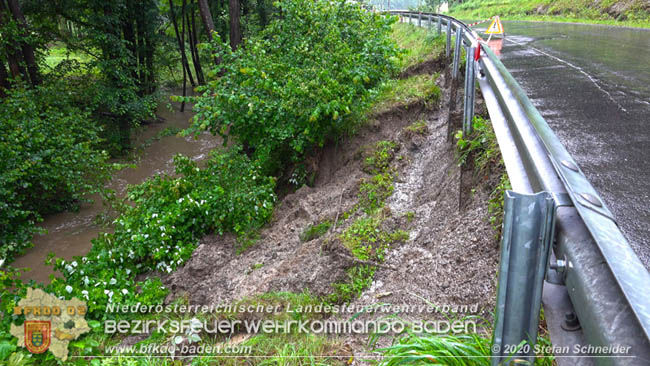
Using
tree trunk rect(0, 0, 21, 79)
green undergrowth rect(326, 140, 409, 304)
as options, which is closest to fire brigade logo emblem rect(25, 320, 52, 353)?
green undergrowth rect(326, 140, 409, 304)

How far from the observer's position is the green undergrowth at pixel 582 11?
1678cm

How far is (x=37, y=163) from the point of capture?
8.50m

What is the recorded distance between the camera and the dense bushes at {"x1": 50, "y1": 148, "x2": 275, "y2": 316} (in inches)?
213

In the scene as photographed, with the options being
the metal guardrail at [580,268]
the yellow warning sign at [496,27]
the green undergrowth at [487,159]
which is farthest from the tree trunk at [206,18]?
the metal guardrail at [580,268]

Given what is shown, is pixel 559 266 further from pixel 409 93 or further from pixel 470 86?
pixel 409 93

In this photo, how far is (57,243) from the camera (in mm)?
8977

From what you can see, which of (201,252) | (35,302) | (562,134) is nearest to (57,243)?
(201,252)

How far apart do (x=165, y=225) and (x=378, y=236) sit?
3.79m

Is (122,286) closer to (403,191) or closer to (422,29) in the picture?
(403,191)

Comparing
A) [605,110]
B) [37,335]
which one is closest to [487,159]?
[605,110]

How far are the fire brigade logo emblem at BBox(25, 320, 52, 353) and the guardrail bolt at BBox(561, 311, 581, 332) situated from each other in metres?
4.32

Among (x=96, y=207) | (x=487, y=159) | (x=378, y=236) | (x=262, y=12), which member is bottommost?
(x=96, y=207)

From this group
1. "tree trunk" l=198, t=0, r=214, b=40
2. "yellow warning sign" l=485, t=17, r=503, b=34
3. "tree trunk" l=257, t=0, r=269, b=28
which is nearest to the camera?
"yellow warning sign" l=485, t=17, r=503, b=34

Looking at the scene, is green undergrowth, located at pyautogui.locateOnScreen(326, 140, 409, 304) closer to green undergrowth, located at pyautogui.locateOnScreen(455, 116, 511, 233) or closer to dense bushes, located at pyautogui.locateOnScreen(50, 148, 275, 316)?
green undergrowth, located at pyautogui.locateOnScreen(455, 116, 511, 233)
